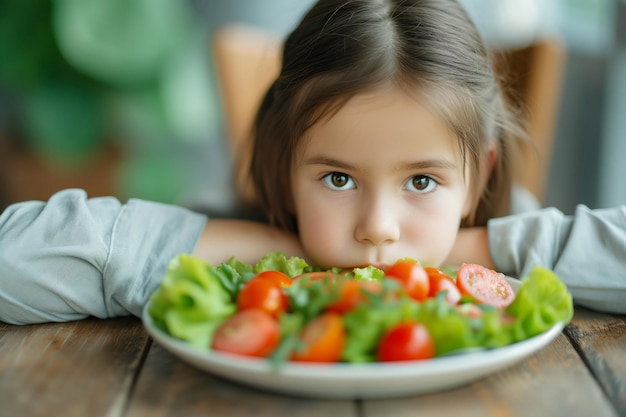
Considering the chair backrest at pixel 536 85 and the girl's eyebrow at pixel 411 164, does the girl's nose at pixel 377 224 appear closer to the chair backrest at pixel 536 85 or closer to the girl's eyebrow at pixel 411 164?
the girl's eyebrow at pixel 411 164

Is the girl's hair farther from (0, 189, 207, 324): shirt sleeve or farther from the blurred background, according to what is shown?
the blurred background

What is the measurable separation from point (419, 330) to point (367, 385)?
8 cm

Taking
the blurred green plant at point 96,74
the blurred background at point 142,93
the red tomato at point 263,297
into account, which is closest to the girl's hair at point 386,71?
the red tomato at point 263,297

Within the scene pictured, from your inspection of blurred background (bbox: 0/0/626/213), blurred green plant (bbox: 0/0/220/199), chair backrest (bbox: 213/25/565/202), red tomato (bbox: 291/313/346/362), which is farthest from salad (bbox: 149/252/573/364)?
blurred green plant (bbox: 0/0/220/199)

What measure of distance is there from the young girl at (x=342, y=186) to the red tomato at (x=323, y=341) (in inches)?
13.9

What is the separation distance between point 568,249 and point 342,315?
539 mm

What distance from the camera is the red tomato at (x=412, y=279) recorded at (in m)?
0.79

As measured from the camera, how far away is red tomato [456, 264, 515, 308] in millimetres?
869

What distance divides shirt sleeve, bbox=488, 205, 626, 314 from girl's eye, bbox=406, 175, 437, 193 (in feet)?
0.58

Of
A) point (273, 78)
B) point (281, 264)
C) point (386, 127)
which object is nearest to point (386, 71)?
point (386, 127)

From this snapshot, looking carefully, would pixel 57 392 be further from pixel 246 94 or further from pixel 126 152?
pixel 126 152

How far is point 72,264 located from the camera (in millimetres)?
999

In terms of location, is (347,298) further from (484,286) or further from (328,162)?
(328,162)

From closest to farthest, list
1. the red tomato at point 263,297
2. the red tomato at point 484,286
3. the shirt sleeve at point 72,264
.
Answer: the red tomato at point 263,297 → the red tomato at point 484,286 → the shirt sleeve at point 72,264
